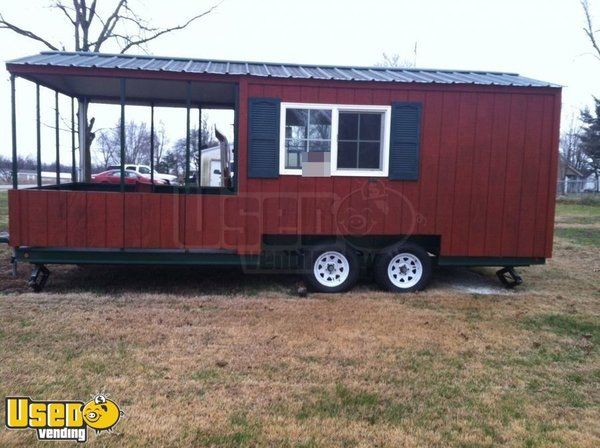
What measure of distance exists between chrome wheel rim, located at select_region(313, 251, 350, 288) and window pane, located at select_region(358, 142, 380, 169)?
123cm

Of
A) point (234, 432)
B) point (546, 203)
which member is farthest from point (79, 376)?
point (546, 203)

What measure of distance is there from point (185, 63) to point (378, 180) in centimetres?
312

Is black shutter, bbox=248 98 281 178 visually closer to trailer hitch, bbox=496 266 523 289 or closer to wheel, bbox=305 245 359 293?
wheel, bbox=305 245 359 293

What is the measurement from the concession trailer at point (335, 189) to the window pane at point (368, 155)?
0.05 ft

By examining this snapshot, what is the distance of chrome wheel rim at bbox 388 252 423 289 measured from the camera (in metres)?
7.05

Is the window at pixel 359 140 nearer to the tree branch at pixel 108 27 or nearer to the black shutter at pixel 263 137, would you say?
the black shutter at pixel 263 137

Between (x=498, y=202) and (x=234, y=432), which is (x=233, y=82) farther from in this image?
(x=234, y=432)

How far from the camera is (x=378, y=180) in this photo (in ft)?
22.3

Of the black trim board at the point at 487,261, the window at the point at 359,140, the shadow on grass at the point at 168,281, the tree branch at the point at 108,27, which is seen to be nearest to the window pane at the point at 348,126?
the window at the point at 359,140

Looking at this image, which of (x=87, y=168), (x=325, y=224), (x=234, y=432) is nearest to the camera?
(x=234, y=432)

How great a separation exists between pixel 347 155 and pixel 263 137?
1.12m

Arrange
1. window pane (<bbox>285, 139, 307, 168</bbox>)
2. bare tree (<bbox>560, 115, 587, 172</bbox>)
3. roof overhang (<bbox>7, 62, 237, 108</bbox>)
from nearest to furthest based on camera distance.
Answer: roof overhang (<bbox>7, 62, 237, 108</bbox>), window pane (<bbox>285, 139, 307, 168</bbox>), bare tree (<bbox>560, 115, 587, 172</bbox>)

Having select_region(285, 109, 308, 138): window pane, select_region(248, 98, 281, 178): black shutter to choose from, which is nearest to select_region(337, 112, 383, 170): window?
select_region(285, 109, 308, 138): window pane

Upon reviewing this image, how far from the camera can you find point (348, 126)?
266 inches
